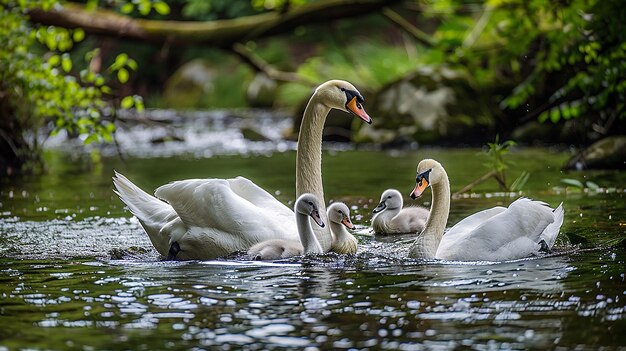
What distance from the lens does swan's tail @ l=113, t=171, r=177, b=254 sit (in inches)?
328

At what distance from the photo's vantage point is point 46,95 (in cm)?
1336

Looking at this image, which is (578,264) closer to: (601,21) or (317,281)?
(317,281)

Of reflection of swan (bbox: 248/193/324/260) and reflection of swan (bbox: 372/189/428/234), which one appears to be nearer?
reflection of swan (bbox: 248/193/324/260)

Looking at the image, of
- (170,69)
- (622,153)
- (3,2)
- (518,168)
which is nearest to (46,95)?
(3,2)

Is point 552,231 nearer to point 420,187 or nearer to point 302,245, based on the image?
point 420,187

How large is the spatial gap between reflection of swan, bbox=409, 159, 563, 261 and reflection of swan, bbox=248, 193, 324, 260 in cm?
→ 69

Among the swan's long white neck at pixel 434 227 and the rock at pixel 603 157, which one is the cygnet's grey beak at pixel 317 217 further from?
the rock at pixel 603 157

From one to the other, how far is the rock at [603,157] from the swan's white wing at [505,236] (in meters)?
6.36

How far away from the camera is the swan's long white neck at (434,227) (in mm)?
7770

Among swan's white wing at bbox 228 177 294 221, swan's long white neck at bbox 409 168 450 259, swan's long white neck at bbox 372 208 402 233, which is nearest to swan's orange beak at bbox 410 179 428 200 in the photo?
swan's long white neck at bbox 409 168 450 259

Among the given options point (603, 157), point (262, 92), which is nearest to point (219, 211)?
point (603, 157)

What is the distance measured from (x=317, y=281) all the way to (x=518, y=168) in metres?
8.78

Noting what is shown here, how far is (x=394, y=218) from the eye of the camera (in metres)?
9.89

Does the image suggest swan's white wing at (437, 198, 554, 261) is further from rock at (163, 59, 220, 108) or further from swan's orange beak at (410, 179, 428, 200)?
rock at (163, 59, 220, 108)
